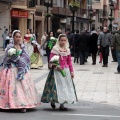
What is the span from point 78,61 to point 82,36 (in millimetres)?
2218

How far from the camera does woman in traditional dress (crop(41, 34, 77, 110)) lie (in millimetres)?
11016

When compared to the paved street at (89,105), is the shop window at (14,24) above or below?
above

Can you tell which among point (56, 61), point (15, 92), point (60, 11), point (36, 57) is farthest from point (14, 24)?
point (15, 92)

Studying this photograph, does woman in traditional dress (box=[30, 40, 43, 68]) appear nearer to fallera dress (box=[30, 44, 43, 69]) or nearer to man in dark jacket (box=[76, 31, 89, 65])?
fallera dress (box=[30, 44, 43, 69])

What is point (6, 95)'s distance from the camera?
10.7m

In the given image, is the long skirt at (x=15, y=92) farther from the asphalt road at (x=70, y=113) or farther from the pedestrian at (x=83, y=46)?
the pedestrian at (x=83, y=46)

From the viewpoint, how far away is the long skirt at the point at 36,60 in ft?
75.4

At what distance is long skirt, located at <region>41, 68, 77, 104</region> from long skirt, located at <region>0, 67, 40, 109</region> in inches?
12.8

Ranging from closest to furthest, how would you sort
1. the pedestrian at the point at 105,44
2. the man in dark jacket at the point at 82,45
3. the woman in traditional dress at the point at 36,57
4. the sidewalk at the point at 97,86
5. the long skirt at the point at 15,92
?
1. the long skirt at the point at 15,92
2. the sidewalk at the point at 97,86
3. the woman in traditional dress at the point at 36,57
4. the pedestrian at the point at 105,44
5. the man in dark jacket at the point at 82,45

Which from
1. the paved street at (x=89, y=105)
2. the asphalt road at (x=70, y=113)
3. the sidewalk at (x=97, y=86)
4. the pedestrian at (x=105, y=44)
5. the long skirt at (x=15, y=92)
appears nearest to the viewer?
the asphalt road at (x=70, y=113)

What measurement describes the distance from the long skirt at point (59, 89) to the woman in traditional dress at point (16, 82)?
0.99 feet

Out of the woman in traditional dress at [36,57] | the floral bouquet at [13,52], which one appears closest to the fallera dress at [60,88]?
the floral bouquet at [13,52]

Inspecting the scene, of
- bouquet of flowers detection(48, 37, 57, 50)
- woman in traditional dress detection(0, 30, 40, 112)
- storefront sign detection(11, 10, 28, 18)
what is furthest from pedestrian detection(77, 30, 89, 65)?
storefront sign detection(11, 10, 28, 18)

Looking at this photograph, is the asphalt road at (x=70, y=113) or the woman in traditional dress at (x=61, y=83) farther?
the woman in traditional dress at (x=61, y=83)
